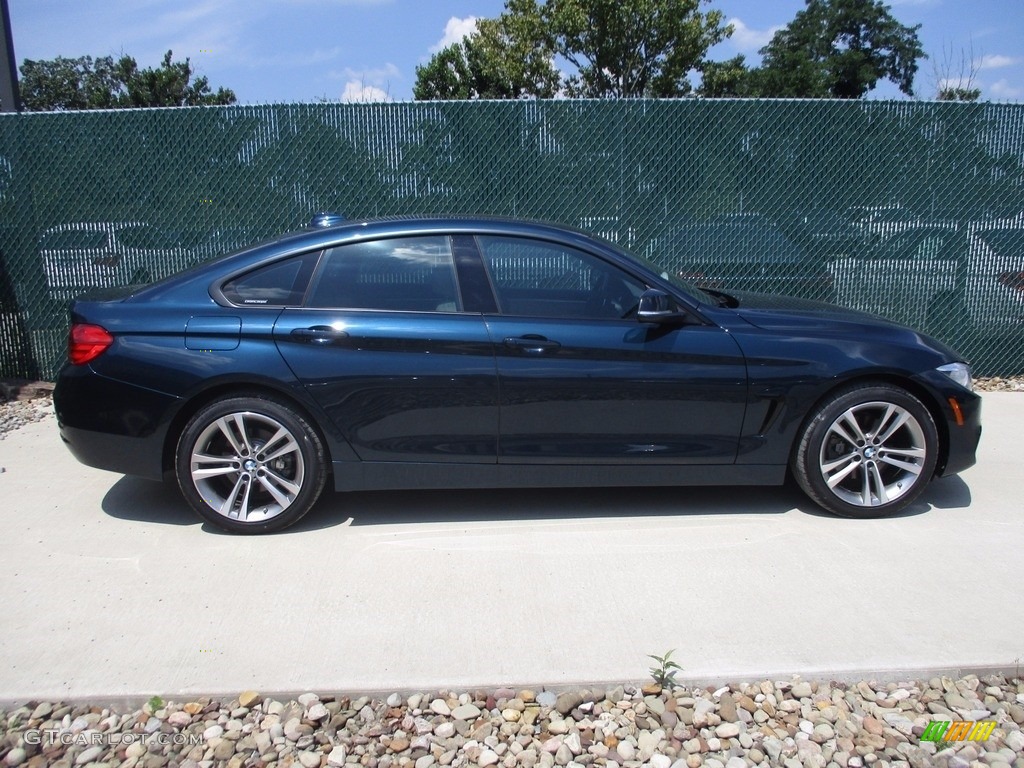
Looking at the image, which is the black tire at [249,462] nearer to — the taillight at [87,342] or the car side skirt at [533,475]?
the car side skirt at [533,475]

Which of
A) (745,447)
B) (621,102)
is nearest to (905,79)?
(621,102)

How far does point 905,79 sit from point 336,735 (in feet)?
170

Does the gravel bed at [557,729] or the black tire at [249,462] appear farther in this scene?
the black tire at [249,462]

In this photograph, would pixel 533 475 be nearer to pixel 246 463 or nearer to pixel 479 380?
pixel 479 380

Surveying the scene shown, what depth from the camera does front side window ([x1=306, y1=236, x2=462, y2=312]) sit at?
4.28 metres

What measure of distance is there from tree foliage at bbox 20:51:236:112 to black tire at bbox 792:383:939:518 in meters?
27.7

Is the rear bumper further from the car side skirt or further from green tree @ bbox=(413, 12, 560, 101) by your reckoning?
green tree @ bbox=(413, 12, 560, 101)

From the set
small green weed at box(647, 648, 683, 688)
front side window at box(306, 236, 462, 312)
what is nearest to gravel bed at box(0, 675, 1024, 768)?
small green weed at box(647, 648, 683, 688)

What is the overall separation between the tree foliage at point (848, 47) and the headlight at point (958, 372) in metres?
42.0

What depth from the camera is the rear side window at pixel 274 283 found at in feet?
14.0

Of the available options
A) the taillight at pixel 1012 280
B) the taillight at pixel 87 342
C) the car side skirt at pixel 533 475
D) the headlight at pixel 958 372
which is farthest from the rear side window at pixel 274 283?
the taillight at pixel 1012 280

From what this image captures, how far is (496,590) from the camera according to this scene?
3732mm

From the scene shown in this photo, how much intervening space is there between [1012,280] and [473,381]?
574 cm

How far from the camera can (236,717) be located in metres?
2.91
